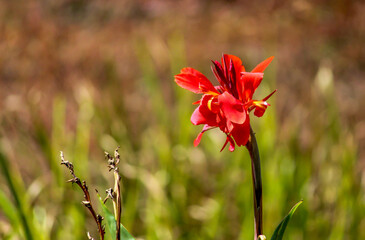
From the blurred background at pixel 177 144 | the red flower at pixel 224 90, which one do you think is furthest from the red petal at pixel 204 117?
the blurred background at pixel 177 144

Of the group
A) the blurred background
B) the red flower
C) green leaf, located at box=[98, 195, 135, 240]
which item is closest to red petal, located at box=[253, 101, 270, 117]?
the red flower

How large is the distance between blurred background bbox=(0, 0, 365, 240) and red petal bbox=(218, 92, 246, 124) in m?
0.38

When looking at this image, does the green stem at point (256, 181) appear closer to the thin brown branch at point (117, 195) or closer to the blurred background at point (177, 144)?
the thin brown branch at point (117, 195)

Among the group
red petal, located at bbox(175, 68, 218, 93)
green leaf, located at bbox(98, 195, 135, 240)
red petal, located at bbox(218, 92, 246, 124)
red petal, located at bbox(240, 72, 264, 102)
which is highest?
red petal, located at bbox(175, 68, 218, 93)

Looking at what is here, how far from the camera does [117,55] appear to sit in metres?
2.78

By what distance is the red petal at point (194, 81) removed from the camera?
0.23 meters

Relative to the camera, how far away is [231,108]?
215 millimetres

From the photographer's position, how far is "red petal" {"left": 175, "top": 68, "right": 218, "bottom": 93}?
0.23 meters

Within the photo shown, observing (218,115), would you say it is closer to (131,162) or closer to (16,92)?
(131,162)

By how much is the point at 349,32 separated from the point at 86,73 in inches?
69.8

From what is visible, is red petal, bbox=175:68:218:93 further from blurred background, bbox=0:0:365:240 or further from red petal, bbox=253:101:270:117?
blurred background, bbox=0:0:365:240

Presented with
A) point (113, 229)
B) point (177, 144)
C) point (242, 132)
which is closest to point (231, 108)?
point (242, 132)

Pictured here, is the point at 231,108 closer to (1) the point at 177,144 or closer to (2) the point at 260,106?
(2) the point at 260,106

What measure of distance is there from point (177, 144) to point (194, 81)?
41.8 inches
